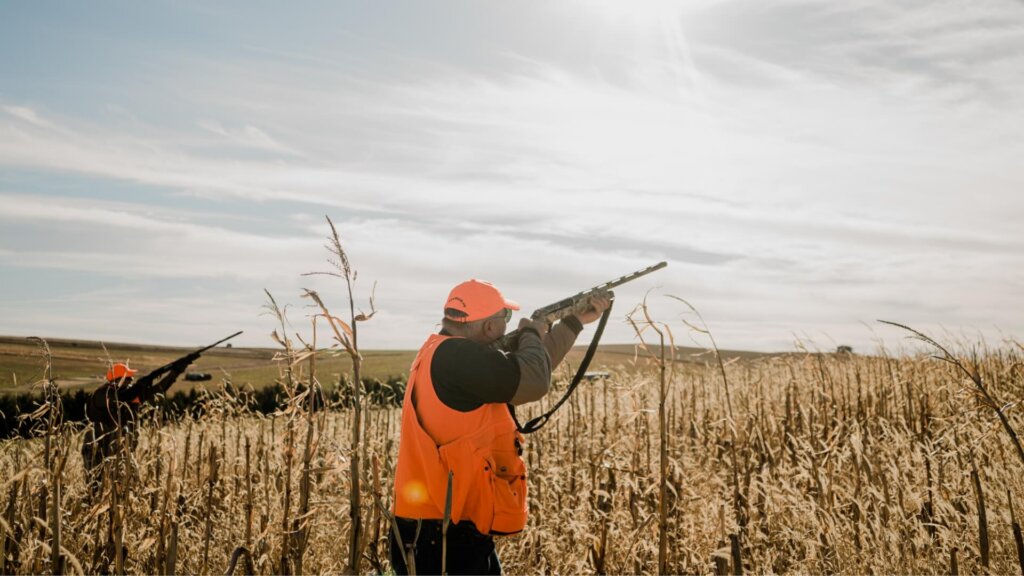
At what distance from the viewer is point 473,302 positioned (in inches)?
142

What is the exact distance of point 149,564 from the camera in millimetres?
5070

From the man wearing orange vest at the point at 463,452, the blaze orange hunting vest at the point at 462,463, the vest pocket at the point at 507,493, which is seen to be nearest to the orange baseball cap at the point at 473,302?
the man wearing orange vest at the point at 463,452

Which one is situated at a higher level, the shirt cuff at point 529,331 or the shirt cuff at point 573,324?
the shirt cuff at point 573,324

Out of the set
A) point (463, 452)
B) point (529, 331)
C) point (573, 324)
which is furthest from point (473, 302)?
point (573, 324)

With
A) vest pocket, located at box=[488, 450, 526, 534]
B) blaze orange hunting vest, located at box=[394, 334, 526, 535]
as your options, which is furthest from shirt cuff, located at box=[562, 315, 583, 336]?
vest pocket, located at box=[488, 450, 526, 534]

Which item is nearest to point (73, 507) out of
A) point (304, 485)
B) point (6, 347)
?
point (6, 347)

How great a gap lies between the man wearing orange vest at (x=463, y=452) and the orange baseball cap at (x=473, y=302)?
0.24m

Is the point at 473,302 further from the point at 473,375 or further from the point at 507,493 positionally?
the point at 507,493

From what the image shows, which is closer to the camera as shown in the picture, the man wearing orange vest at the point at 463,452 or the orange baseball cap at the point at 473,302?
the man wearing orange vest at the point at 463,452

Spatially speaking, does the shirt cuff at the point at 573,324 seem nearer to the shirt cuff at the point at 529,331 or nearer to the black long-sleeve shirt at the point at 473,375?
the shirt cuff at the point at 529,331

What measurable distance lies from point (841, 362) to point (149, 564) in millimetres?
10369

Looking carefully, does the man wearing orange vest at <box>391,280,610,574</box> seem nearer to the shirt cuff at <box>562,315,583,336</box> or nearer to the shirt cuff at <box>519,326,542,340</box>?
the shirt cuff at <box>519,326,542,340</box>

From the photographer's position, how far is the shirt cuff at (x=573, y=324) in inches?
172

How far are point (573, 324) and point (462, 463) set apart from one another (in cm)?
153
